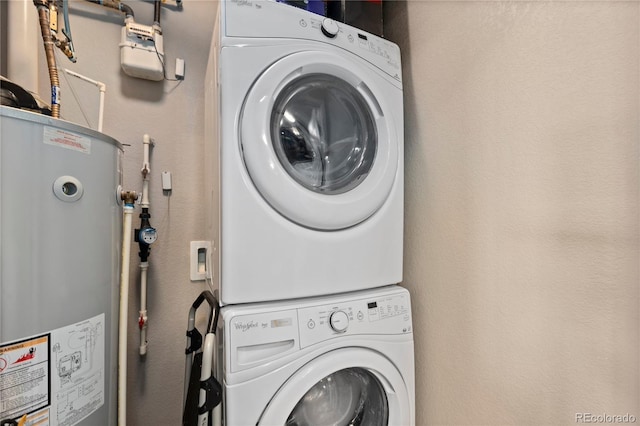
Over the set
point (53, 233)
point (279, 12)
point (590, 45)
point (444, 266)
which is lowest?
point (444, 266)

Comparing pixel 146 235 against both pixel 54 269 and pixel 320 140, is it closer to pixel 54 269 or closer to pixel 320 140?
pixel 54 269

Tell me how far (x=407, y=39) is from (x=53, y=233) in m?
1.24

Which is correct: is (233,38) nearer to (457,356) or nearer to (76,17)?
(76,17)

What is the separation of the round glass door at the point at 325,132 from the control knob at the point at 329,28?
0.38 feet

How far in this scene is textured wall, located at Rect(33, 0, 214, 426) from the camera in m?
1.13

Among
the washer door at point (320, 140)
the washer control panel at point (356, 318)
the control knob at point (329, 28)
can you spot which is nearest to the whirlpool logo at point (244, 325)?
the washer control panel at point (356, 318)

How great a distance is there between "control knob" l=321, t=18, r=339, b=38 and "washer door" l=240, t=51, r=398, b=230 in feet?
0.24

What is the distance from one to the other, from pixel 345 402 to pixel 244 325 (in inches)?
18.6

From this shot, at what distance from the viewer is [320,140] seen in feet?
3.12

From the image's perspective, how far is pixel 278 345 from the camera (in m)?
0.73

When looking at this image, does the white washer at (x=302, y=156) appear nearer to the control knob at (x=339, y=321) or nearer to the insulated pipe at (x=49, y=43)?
the control knob at (x=339, y=321)

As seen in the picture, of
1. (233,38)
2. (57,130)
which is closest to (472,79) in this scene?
(233,38)

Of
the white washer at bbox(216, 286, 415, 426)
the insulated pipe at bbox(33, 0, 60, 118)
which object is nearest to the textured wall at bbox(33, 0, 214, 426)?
the insulated pipe at bbox(33, 0, 60, 118)

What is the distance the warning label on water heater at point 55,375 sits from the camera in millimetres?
581
